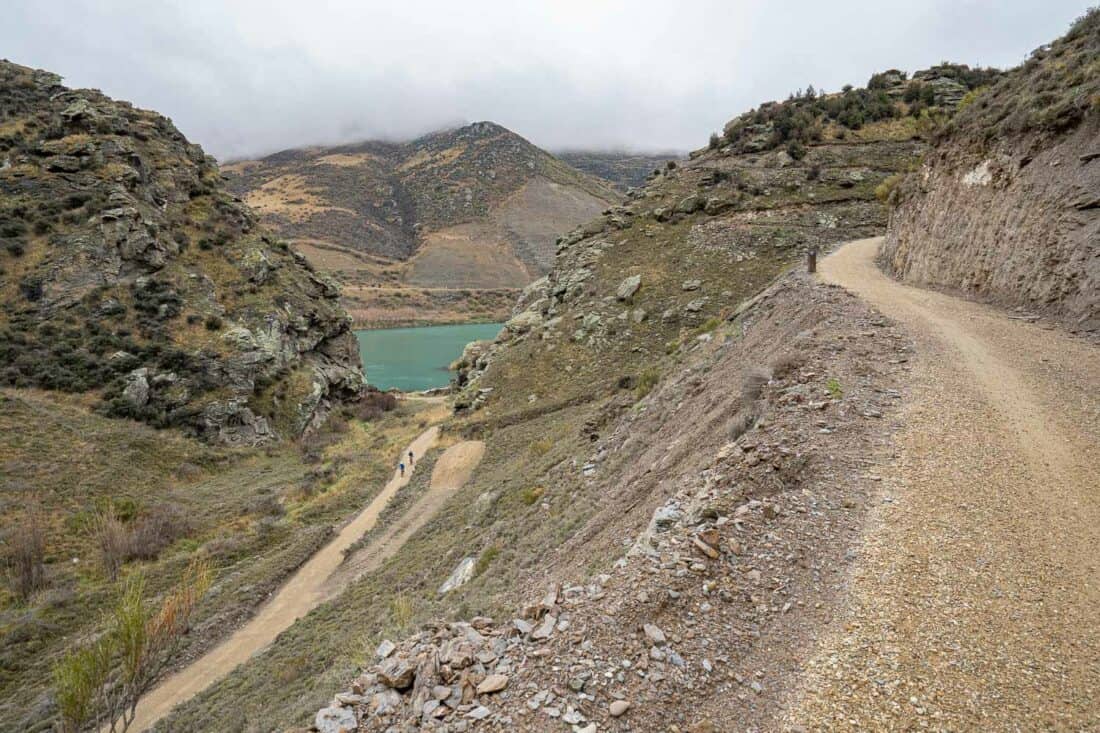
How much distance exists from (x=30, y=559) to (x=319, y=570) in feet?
39.7

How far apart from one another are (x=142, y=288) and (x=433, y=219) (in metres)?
131

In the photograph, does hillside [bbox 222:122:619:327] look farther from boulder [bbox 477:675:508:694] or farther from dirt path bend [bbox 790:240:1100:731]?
dirt path bend [bbox 790:240:1100:731]

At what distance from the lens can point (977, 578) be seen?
436 centimetres

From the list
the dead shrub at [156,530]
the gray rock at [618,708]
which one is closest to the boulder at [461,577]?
the gray rock at [618,708]

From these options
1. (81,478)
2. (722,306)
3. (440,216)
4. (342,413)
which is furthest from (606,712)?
(440,216)

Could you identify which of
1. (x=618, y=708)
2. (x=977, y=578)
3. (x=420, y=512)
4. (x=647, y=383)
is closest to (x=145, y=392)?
(x=420, y=512)

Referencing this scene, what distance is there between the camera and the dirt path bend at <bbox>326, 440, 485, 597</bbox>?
60.5ft

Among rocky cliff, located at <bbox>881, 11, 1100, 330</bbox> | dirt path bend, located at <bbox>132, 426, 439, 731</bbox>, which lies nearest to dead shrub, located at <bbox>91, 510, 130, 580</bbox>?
dirt path bend, located at <bbox>132, 426, 439, 731</bbox>

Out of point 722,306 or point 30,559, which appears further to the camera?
point 722,306

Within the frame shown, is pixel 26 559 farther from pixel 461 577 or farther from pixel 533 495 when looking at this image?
pixel 533 495

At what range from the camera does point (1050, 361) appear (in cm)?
886

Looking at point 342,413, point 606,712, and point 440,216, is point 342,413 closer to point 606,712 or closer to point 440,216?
point 606,712

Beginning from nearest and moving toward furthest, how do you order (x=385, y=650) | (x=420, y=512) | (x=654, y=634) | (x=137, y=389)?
1. (x=654, y=634)
2. (x=385, y=650)
3. (x=420, y=512)
4. (x=137, y=389)

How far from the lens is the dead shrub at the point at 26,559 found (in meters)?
19.6
